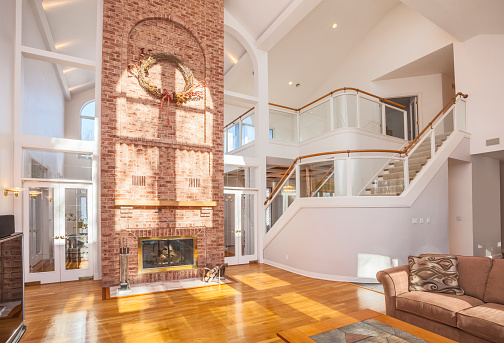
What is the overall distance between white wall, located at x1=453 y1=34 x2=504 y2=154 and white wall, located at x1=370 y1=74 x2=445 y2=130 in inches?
80.1

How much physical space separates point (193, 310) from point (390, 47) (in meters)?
9.98

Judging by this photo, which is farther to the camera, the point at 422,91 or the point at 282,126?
the point at 422,91

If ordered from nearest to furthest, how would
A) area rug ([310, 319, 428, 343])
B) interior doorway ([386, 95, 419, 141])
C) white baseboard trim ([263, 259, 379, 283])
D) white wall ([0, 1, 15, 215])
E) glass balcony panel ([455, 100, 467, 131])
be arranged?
1. area rug ([310, 319, 428, 343])
2. white wall ([0, 1, 15, 215])
3. white baseboard trim ([263, 259, 379, 283])
4. glass balcony panel ([455, 100, 467, 131])
5. interior doorway ([386, 95, 419, 141])

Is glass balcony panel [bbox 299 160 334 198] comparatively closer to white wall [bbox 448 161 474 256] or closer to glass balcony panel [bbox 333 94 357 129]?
glass balcony panel [bbox 333 94 357 129]

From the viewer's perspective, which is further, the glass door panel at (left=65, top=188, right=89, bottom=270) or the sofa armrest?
the glass door panel at (left=65, top=188, right=89, bottom=270)

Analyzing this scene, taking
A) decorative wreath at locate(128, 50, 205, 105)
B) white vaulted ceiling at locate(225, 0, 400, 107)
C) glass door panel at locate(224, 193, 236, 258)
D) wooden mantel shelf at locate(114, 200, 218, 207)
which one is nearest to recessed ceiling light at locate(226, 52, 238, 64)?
white vaulted ceiling at locate(225, 0, 400, 107)

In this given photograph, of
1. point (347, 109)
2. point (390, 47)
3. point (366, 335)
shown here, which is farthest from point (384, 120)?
point (366, 335)

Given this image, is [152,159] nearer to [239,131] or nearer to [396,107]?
[239,131]

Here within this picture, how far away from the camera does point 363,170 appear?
20.6ft

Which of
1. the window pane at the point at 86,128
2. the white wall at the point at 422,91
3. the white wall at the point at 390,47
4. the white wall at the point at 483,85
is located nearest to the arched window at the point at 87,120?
the window pane at the point at 86,128

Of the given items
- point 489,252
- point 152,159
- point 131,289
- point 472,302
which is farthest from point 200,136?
point 489,252

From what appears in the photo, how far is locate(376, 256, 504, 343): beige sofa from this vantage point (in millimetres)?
3133

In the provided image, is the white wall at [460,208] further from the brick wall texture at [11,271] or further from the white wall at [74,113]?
the white wall at [74,113]

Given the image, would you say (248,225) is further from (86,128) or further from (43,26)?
(86,128)
